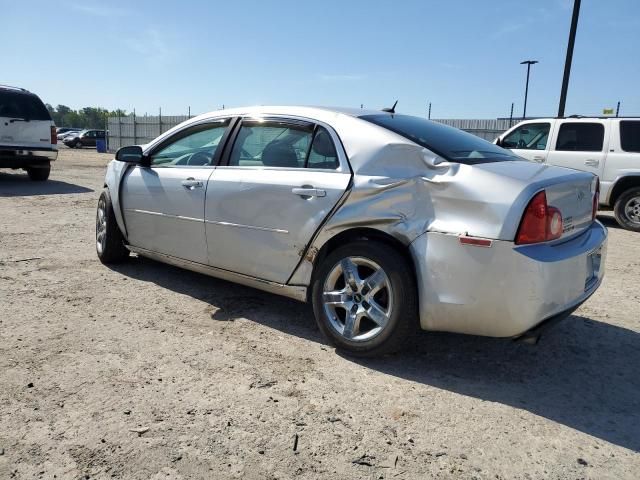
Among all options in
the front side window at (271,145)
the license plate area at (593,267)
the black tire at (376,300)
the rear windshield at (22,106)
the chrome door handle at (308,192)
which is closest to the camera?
the black tire at (376,300)

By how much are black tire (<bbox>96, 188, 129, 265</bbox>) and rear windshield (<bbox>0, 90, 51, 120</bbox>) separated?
7.80 meters

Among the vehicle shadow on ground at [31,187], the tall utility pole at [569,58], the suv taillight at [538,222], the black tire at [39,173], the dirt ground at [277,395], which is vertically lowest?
the dirt ground at [277,395]

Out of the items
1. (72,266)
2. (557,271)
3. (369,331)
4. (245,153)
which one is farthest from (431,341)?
(72,266)

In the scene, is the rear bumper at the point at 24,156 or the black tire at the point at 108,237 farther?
the rear bumper at the point at 24,156

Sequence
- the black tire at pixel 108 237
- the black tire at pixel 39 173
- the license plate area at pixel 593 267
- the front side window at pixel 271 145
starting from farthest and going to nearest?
the black tire at pixel 39 173 < the black tire at pixel 108 237 < the front side window at pixel 271 145 < the license plate area at pixel 593 267

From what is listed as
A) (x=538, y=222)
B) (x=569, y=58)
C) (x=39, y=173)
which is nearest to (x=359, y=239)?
(x=538, y=222)

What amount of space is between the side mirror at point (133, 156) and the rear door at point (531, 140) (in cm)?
729

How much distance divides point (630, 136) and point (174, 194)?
805cm

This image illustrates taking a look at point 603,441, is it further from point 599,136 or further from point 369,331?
point 599,136

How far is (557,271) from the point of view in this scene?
9.07 ft

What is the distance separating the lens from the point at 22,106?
11.4 meters

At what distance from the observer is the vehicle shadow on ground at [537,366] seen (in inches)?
107

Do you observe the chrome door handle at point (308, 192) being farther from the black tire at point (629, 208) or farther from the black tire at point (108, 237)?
the black tire at point (629, 208)

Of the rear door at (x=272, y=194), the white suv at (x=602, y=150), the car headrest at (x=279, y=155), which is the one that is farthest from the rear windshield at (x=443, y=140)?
the white suv at (x=602, y=150)
